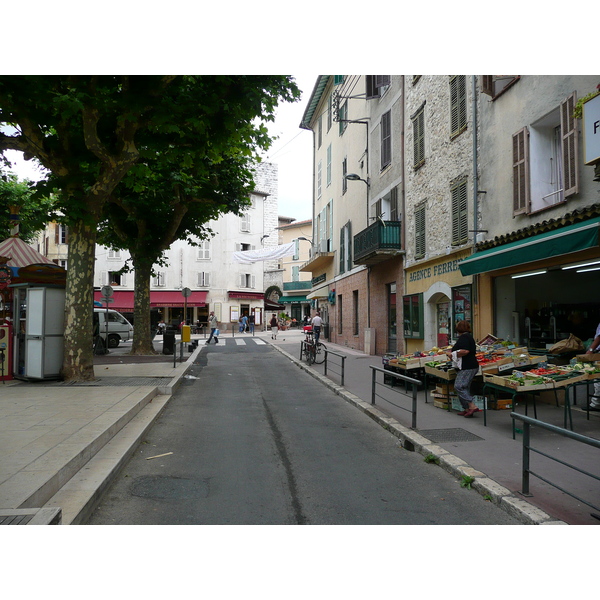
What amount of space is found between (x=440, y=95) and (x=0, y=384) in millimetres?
13439

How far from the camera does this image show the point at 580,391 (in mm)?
9344

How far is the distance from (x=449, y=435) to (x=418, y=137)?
12007mm

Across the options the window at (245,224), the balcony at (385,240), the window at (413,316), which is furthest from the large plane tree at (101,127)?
the window at (245,224)

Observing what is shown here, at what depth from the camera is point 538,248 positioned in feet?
29.6

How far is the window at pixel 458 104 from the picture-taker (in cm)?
1337

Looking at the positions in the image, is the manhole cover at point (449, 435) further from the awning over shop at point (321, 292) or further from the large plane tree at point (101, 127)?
the awning over shop at point (321, 292)

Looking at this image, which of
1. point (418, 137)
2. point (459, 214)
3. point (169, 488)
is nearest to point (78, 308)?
point (169, 488)

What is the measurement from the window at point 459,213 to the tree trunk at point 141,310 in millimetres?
10614

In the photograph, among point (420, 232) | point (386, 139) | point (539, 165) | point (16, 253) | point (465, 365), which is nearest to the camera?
point (465, 365)

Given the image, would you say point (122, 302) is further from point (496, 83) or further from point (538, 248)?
point (538, 248)

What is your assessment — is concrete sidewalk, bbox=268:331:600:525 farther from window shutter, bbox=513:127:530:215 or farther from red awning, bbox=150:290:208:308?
red awning, bbox=150:290:208:308

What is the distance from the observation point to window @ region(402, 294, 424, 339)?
656 inches

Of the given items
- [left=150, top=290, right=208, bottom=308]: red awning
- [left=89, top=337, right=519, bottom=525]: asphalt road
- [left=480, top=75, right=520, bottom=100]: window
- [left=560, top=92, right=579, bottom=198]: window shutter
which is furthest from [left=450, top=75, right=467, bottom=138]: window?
[left=150, top=290, right=208, bottom=308]: red awning

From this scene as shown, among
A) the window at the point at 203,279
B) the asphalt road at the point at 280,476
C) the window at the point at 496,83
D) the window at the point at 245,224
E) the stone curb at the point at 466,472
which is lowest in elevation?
the asphalt road at the point at 280,476
